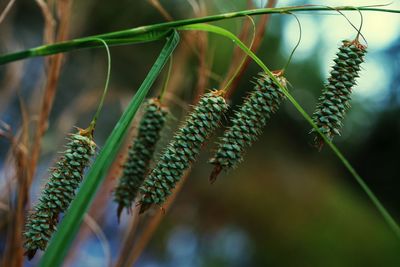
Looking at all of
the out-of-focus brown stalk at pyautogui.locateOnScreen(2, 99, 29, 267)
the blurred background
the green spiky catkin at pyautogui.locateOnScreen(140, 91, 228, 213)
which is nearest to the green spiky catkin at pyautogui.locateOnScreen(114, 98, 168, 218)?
the green spiky catkin at pyautogui.locateOnScreen(140, 91, 228, 213)

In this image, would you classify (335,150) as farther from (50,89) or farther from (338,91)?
(50,89)

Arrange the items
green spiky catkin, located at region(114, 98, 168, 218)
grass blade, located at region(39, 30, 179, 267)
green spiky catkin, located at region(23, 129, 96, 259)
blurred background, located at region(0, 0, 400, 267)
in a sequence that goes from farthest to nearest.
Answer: blurred background, located at region(0, 0, 400, 267)
green spiky catkin, located at region(114, 98, 168, 218)
green spiky catkin, located at region(23, 129, 96, 259)
grass blade, located at region(39, 30, 179, 267)

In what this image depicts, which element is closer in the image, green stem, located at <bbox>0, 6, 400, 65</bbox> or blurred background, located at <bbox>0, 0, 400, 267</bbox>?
green stem, located at <bbox>0, 6, 400, 65</bbox>

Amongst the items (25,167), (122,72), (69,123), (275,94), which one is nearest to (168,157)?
(275,94)

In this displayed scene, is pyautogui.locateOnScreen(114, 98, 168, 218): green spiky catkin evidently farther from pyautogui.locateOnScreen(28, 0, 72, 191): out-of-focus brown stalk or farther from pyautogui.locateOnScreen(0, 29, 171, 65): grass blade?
pyautogui.locateOnScreen(28, 0, 72, 191): out-of-focus brown stalk

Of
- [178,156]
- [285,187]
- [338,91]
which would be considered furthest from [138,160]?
[285,187]

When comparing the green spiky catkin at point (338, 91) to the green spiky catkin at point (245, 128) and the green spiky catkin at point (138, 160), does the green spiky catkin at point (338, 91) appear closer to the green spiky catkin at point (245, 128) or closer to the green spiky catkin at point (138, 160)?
the green spiky catkin at point (245, 128)

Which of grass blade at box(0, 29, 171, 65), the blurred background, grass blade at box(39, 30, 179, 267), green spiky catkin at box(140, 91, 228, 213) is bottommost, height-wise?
grass blade at box(39, 30, 179, 267)

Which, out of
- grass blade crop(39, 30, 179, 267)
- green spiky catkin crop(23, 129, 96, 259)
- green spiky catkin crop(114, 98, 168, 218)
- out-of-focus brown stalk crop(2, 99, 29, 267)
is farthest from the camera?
out-of-focus brown stalk crop(2, 99, 29, 267)
